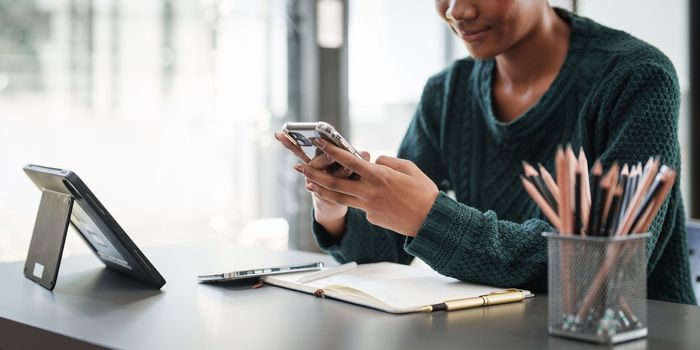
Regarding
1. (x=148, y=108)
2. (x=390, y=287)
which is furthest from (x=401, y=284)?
(x=148, y=108)

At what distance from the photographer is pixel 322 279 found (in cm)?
117

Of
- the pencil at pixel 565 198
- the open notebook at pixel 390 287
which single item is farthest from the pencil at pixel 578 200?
the open notebook at pixel 390 287

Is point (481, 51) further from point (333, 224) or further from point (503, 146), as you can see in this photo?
point (333, 224)

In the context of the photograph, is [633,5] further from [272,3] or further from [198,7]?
[198,7]

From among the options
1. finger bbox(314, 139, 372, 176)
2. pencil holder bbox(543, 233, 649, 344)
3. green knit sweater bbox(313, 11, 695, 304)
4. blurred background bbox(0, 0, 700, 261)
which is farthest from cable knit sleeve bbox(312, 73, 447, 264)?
blurred background bbox(0, 0, 700, 261)

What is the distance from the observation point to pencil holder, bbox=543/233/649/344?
2.61 feet

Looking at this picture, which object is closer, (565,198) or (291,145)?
(565,198)

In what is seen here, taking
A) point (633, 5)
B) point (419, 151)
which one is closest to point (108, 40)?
point (419, 151)

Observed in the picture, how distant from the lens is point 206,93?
3244mm

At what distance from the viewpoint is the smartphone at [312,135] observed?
1002mm

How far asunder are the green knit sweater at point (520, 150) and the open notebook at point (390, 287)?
4cm

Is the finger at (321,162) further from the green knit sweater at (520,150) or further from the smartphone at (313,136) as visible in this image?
the green knit sweater at (520,150)

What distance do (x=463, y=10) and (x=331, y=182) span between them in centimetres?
45

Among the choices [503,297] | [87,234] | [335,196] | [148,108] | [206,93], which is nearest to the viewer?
[503,297]
